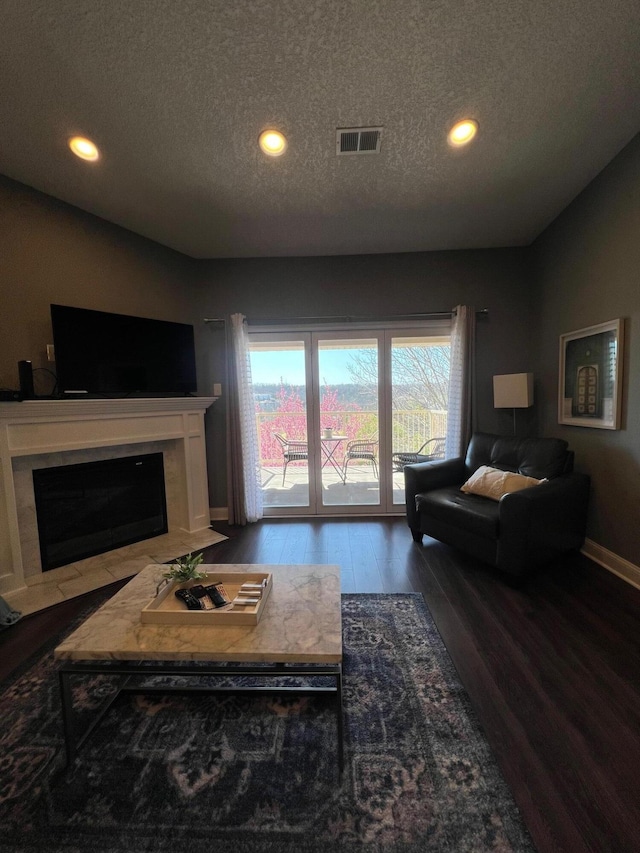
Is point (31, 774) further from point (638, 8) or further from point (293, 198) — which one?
point (638, 8)

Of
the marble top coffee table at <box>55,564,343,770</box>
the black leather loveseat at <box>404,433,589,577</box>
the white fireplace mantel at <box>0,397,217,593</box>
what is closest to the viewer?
the marble top coffee table at <box>55,564,343,770</box>

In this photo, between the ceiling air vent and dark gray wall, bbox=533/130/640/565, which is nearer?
the ceiling air vent

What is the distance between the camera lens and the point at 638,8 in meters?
1.33

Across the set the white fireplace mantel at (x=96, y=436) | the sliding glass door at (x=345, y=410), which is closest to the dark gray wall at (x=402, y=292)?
the sliding glass door at (x=345, y=410)

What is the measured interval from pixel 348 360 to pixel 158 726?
2991 millimetres

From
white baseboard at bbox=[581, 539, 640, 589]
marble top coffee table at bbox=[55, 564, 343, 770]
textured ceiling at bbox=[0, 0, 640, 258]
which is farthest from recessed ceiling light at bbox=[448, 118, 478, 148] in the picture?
white baseboard at bbox=[581, 539, 640, 589]

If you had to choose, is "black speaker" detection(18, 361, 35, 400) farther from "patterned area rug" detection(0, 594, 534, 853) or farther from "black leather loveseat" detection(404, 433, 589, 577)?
"black leather loveseat" detection(404, 433, 589, 577)

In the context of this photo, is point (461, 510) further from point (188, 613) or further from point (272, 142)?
point (272, 142)

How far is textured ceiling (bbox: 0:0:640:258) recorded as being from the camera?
1350 millimetres

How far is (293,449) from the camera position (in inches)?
139

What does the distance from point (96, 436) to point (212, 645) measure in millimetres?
2157

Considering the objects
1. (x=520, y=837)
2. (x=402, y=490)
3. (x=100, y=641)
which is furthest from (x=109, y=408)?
(x=520, y=837)

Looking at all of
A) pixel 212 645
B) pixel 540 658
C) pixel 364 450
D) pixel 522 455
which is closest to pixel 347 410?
pixel 364 450

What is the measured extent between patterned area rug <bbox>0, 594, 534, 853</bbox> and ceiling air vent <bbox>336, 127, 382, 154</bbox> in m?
2.87
